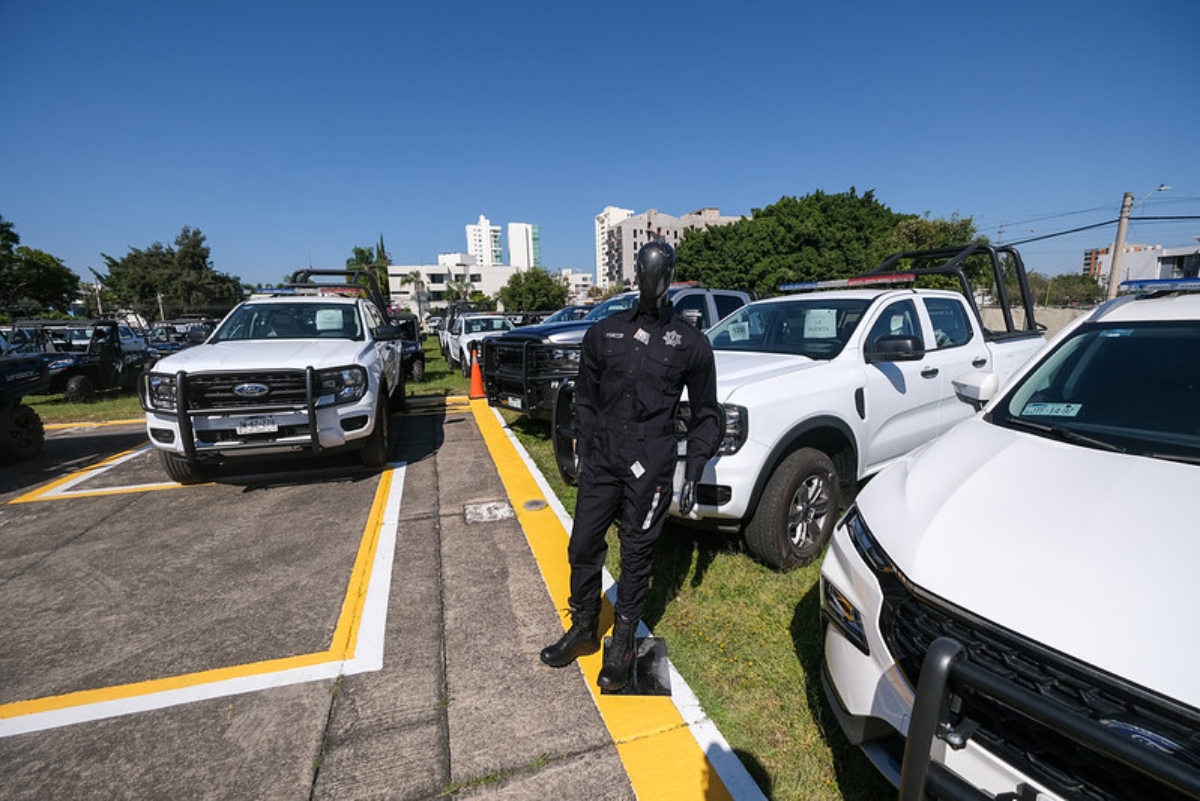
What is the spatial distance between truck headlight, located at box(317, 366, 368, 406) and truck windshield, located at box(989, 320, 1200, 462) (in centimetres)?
486

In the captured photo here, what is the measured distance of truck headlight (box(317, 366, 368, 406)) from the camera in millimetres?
4793

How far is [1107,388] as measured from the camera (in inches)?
87.7

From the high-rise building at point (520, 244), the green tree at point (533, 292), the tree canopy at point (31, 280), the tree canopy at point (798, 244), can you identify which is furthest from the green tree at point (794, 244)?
the high-rise building at point (520, 244)

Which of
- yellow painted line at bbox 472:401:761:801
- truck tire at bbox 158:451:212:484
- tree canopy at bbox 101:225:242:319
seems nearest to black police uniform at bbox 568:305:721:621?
yellow painted line at bbox 472:401:761:801

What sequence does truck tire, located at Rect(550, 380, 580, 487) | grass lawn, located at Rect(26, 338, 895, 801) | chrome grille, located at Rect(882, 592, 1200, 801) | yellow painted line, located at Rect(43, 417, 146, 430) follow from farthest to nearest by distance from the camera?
yellow painted line, located at Rect(43, 417, 146, 430), truck tire, located at Rect(550, 380, 580, 487), grass lawn, located at Rect(26, 338, 895, 801), chrome grille, located at Rect(882, 592, 1200, 801)

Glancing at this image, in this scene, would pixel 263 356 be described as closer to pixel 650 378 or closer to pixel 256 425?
pixel 256 425

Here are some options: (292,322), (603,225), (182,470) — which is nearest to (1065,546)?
(182,470)

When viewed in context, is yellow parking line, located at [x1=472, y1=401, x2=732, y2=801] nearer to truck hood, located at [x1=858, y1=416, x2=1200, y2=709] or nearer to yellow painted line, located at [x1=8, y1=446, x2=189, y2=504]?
truck hood, located at [x1=858, y1=416, x2=1200, y2=709]

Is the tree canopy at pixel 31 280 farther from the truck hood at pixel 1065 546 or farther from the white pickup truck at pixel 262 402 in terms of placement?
the truck hood at pixel 1065 546

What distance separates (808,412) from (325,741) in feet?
9.82

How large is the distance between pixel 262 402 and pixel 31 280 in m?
56.7

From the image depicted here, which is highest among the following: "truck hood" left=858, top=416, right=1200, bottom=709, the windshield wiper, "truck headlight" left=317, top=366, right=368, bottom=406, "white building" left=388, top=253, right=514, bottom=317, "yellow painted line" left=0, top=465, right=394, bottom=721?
"white building" left=388, top=253, right=514, bottom=317

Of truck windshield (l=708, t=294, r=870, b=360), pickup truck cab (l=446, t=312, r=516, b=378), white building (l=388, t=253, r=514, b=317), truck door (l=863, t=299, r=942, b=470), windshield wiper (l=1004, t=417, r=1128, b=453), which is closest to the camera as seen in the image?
windshield wiper (l=1004, t=417, r=1128, b=453)

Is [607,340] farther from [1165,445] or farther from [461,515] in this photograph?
[461,515]
